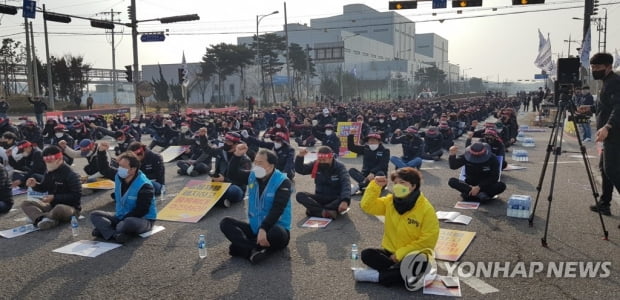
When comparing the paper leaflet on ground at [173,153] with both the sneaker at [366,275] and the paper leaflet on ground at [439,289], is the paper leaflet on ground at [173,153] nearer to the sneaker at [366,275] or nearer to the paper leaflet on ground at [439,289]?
the sneaker at [366,275]

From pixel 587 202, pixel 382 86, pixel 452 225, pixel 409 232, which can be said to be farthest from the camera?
pixel 382 86

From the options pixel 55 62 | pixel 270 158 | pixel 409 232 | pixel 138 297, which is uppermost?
pixel 55 62

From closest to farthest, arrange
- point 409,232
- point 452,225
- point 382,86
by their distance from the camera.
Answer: point 409,232, point 452,225, point 382,86

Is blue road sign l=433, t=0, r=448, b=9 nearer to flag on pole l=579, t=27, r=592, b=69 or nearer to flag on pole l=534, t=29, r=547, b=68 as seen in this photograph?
flag on pole l=579, t=27, r=592, b=69

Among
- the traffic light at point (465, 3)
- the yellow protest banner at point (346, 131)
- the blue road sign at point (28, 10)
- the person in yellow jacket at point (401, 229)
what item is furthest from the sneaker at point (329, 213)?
the blue road sign at point (28, 10)

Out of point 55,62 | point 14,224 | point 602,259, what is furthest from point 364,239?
point 55,62

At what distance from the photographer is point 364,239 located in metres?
6.66

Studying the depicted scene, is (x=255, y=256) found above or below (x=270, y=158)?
below

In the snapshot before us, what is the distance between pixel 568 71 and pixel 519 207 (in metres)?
2.25

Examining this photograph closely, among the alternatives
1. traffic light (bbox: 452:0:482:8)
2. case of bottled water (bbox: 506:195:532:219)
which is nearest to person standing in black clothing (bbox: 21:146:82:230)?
case of bottled water (bbox: 506:195:532:219)

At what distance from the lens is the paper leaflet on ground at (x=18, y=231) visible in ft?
23.2

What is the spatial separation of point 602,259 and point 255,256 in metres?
4.06

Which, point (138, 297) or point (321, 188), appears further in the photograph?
point (321, 188)

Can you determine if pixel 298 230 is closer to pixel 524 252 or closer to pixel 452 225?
pixel 452 225
